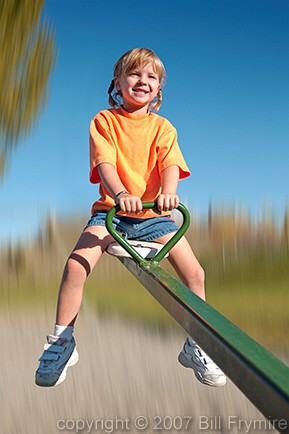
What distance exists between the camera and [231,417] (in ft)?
8.34

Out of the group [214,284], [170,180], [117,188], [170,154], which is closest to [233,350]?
[117,188]

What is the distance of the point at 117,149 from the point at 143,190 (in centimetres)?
20

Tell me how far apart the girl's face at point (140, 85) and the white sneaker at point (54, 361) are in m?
0.99

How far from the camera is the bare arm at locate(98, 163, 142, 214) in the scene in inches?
72.5

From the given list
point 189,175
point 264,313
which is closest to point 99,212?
point 189,175

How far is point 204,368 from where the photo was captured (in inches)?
86.1

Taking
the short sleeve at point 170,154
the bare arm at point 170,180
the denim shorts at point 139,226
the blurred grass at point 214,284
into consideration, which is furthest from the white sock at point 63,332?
the blurred grass at point 214,284

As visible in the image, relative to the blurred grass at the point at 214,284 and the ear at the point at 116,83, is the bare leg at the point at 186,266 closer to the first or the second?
the ear at the point at 116,83

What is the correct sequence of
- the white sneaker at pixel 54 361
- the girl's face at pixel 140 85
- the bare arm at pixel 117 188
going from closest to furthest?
1. the bare arm at pixel 117 188
2. the white sneaker at pixel 54 361
3. the girl's face at pixel 140 85

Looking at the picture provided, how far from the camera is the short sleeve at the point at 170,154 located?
2344 millimetres

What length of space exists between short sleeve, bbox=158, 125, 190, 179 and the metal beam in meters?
0.92

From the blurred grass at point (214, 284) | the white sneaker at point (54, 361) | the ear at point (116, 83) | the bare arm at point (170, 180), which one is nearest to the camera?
the white sneaker at point (54, 361)

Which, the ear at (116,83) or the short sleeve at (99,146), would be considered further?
the ear at (116,83)

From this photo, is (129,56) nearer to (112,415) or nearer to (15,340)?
(112,415)
